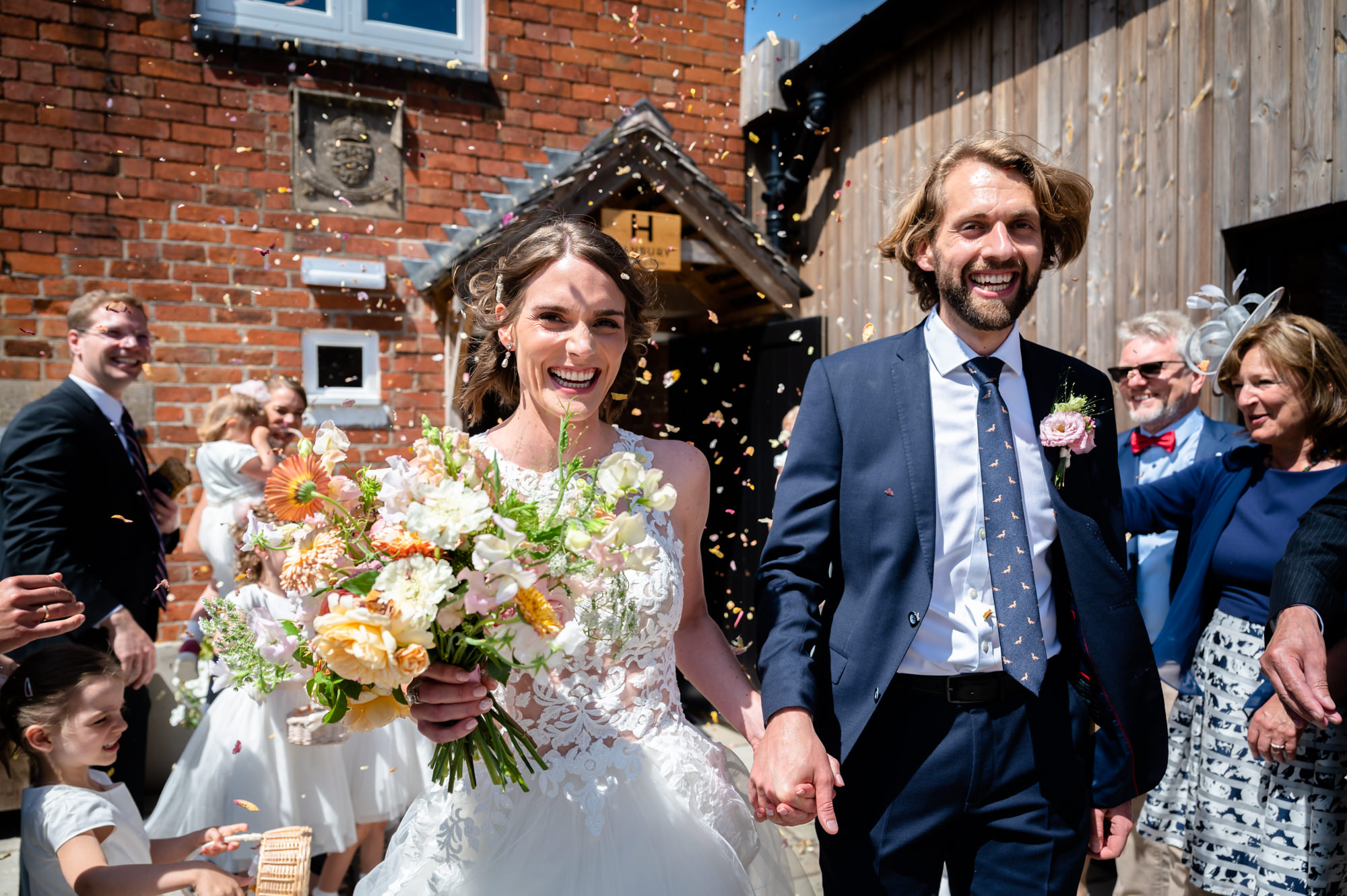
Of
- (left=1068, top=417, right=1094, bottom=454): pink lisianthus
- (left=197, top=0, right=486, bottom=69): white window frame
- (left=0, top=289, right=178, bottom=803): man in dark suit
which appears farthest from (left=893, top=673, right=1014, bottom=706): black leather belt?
(left=197, top=0, right=486, bottom=69): white window frame

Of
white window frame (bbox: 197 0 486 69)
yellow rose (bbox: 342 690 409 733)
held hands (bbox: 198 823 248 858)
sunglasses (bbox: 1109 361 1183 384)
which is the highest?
white window frame (bbox: 197 0 486 69)

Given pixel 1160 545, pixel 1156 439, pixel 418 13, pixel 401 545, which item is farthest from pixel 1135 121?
pixel 418 13

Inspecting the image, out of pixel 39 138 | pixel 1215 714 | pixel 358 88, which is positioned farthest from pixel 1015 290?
pixel 39 138

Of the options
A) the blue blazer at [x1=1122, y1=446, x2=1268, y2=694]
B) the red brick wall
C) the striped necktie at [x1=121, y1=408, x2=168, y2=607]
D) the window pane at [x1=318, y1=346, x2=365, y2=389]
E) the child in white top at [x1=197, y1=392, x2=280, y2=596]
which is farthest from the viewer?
the window pane at [x1=318, y1=346, x2=365, y2=389]

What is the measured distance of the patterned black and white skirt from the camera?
92.8 inches

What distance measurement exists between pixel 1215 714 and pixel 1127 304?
1.95 metres

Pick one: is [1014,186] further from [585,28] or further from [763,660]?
[585,28]

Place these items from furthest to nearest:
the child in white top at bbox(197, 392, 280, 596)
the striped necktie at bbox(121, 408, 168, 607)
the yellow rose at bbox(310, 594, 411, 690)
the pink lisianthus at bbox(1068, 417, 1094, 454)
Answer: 1. the child in white top at bbox(197, 392, 280, 596)
2. the striped necktie at bbox(121, 408, 168, 607)
3. the pink lisianthus at bbox(1068, 417, 1094, 454)
4. the yellow rose at bbox(310, 594, 411, 690)

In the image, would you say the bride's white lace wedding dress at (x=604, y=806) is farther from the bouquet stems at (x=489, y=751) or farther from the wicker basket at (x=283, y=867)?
the wicker basket at (x=283, y=867)

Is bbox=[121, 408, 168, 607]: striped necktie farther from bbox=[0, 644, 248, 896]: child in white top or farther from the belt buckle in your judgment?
the belt buckle

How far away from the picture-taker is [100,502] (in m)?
3.29

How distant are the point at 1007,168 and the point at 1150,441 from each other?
6.64ft

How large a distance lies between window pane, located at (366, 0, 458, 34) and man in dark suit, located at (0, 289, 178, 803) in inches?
111

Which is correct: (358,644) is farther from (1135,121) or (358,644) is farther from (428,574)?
(1135,121)
